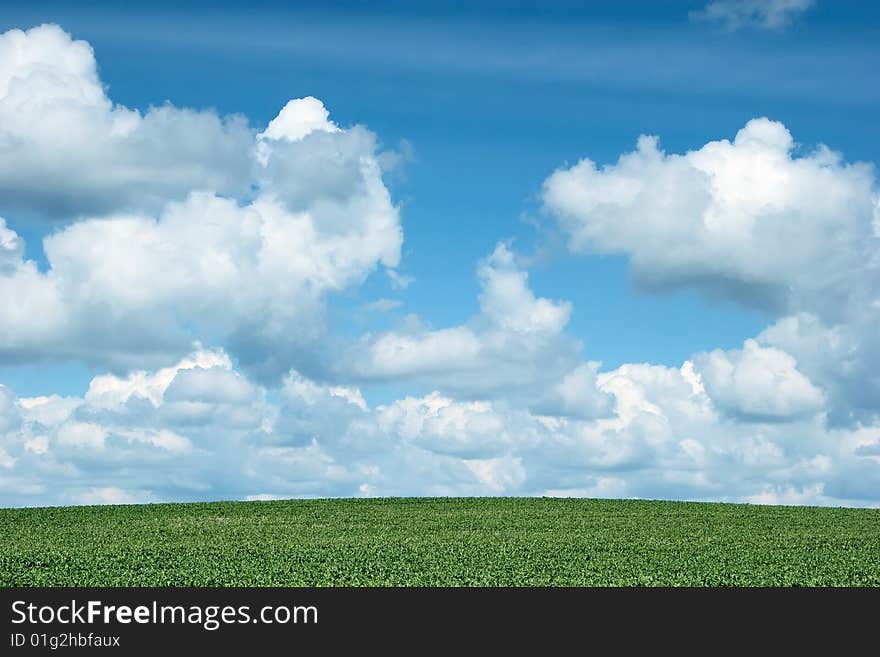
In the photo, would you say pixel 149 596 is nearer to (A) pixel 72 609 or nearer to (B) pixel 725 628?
(A) pixel 72 609

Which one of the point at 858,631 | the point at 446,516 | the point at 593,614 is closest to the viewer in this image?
the point at 858,631

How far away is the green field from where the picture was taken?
83.2 ft

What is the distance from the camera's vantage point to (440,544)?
107ft

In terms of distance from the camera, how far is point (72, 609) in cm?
1878

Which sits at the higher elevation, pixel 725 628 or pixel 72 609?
pixel 72 609

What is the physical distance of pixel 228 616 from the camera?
18.1 m

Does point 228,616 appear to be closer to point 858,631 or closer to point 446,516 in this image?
point 858,631

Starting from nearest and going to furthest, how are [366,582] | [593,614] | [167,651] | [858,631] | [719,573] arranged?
[167,651] < [858,631] < [593,614] < [366,582] < [719,573]

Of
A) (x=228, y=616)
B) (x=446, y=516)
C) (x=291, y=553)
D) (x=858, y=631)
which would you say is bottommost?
(x=858, y=631)

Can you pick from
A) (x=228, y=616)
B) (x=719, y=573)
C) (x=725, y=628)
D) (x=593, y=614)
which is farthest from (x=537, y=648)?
(x=719, y=573)

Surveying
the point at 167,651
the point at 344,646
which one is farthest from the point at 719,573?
the point at 167,651

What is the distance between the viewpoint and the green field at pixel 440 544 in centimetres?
2536

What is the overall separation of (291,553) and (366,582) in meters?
7.22

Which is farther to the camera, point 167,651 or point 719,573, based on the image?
point 719,573
